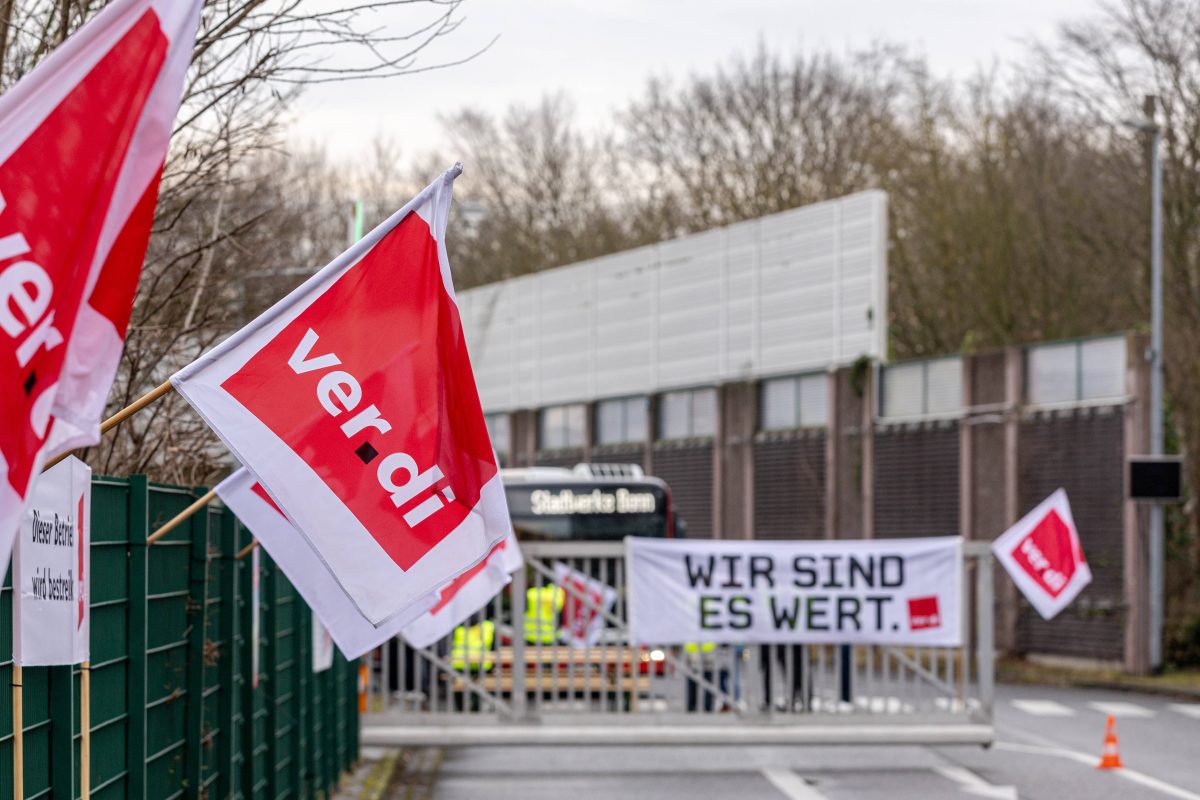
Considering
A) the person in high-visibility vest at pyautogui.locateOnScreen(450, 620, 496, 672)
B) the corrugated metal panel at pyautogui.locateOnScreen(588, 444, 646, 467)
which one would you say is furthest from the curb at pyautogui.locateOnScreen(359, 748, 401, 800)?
the corrugated metal panel at pyautogui.locateOnScreen(588, 444, 646, 467)

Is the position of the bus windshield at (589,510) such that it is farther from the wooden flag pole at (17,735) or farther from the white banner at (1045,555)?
the wooden flag pole at (17,735)

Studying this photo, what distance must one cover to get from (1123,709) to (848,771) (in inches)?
366

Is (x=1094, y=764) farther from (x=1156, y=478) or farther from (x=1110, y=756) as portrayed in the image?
(x=1156, y=478)

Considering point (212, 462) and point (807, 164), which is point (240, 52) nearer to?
point (212, 462)

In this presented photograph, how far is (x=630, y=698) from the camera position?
16.6m

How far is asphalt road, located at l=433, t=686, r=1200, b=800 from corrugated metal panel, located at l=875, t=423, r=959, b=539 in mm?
13516

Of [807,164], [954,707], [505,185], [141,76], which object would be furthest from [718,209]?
[141,76]

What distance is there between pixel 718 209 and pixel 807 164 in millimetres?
2366

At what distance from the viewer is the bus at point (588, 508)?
23.5m

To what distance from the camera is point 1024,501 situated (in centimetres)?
3241

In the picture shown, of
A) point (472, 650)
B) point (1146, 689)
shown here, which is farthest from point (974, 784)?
point (1146, 689)

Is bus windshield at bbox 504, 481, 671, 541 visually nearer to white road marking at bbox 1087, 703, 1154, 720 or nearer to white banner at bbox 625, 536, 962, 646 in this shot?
white road marking at bbox 1087, 703, 1154, 720

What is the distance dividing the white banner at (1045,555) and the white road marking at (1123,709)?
4.04 m

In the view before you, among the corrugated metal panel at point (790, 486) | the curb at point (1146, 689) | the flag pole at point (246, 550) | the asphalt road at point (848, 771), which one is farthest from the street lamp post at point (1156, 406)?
the flag pole at point (246, 550)
